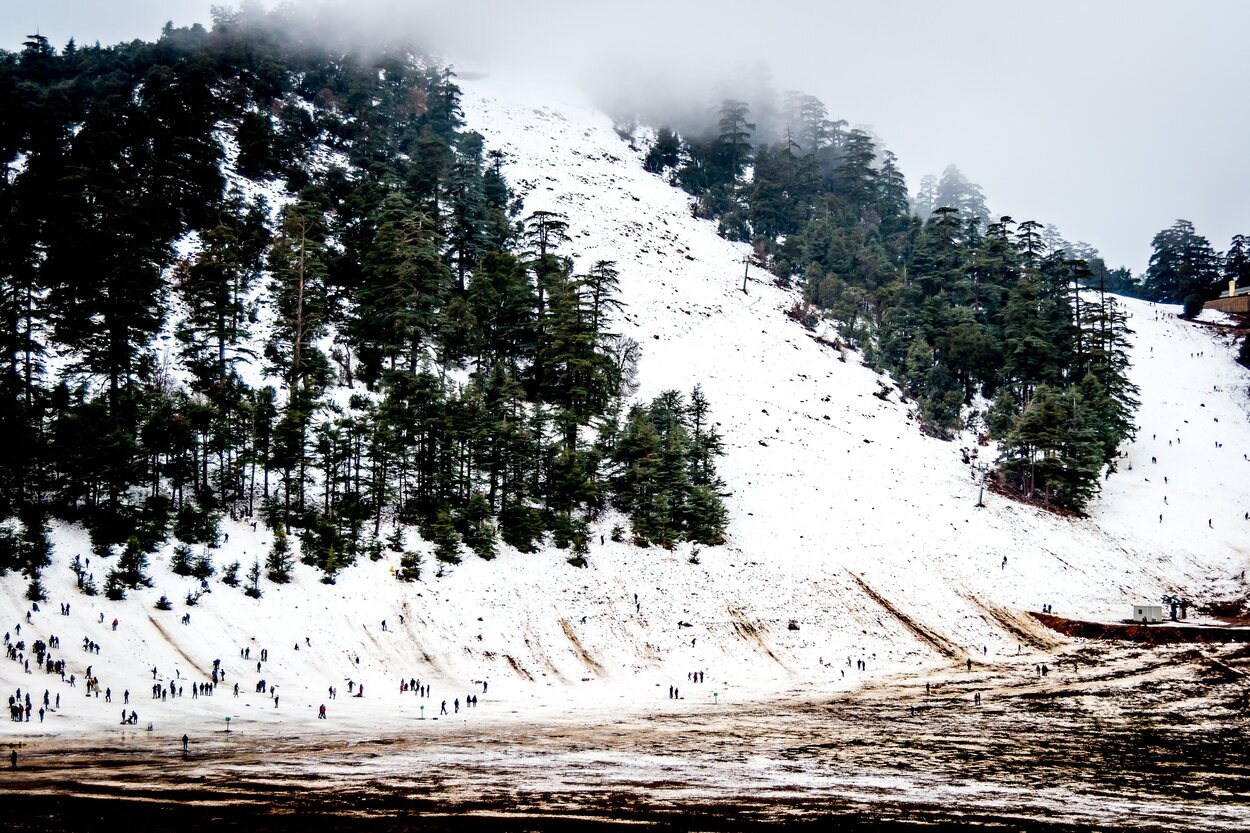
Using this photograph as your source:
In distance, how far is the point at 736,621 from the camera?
4606 cm

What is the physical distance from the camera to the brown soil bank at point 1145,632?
45.0 meters

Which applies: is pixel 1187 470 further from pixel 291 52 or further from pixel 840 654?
pixel 291 52

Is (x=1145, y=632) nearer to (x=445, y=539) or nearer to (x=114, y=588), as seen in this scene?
(x=445, y=539)

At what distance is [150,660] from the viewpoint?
103 feet

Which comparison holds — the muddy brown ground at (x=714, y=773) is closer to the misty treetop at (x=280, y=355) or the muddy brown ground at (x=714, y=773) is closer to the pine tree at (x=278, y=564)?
the pine tree at (x=278, y=564)

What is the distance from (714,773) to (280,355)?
41.5 m

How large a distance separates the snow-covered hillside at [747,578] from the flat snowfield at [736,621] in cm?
19

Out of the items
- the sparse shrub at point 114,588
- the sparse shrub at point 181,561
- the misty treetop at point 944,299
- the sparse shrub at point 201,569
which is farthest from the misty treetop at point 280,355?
the misty treetop at point 944,299

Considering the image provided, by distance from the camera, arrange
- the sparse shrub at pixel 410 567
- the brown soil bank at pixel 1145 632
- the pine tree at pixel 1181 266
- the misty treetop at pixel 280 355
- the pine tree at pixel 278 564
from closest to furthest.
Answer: the pine tree at pixel 278 564 → the misty treetop at pixel 280 355 → the sparse shrub at pixel 410 567 → the brown soil bank at pixel 1145 632 → the pine tree at pixel 1181 266

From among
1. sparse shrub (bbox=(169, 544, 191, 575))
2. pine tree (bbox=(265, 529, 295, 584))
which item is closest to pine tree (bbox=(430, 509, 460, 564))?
pine tree (bbox=(265, 529, 295, 584))

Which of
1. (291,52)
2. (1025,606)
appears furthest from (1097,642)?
(291,52)

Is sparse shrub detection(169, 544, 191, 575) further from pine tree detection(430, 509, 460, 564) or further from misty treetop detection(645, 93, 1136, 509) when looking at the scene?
misty treetop detection(645, 93, 1136, 509)

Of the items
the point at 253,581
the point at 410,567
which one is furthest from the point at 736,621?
the point at 253,581

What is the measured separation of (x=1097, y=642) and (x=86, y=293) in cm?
6448
